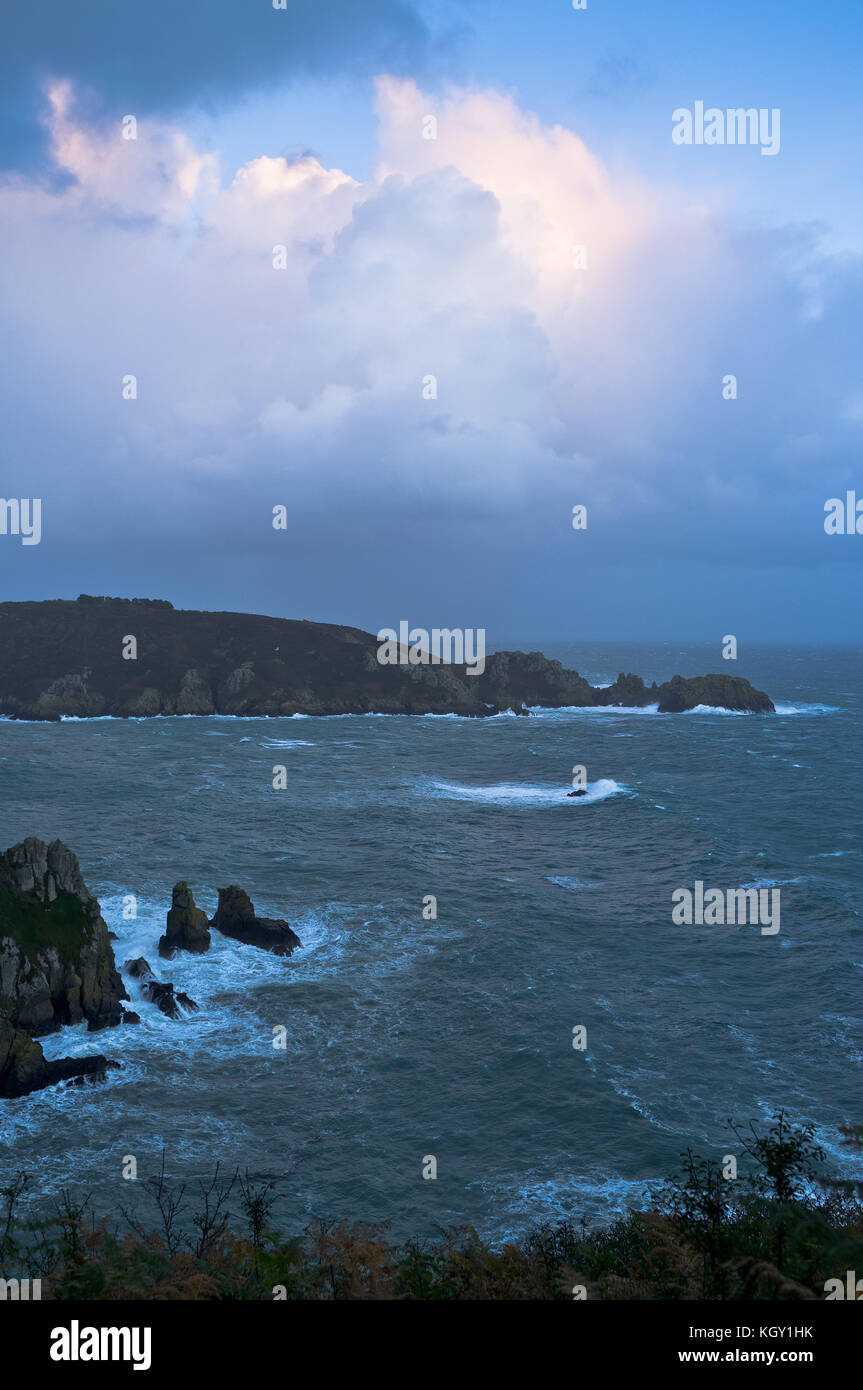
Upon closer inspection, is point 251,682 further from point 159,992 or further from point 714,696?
point 159,992

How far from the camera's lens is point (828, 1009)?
41031 millimetres

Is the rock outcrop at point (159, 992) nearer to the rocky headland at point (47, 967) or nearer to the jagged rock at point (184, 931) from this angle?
the rocky headland at point (47, 967)

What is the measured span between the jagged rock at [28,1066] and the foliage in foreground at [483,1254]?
7467 mm

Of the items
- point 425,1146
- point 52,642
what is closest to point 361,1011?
point 425,1146

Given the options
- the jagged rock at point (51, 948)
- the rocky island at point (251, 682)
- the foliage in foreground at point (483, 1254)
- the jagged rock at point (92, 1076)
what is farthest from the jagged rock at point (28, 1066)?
the rocky island at point (251, 682)

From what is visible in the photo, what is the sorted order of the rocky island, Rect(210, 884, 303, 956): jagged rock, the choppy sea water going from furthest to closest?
the rocky island
Rect(210, 884, 303, 956): jagged rock
the choppy sea water

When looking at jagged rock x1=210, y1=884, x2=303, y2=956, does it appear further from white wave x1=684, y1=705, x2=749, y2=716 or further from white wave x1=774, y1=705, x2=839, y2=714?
white wave x1=774, y1=705, x2=839, y2=714

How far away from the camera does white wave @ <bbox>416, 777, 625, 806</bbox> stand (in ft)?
295

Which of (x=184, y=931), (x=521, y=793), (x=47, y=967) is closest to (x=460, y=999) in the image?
(x=184, y=931)

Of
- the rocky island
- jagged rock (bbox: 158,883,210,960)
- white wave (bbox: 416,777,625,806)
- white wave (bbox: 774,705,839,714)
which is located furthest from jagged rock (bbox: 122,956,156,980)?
white wave (bbox: 774,705,839,714)

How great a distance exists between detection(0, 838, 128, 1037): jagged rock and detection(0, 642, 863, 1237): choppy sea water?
4.91 feet

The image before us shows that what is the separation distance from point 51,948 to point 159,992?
19.5 ft

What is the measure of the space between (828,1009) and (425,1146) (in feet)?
75.1
